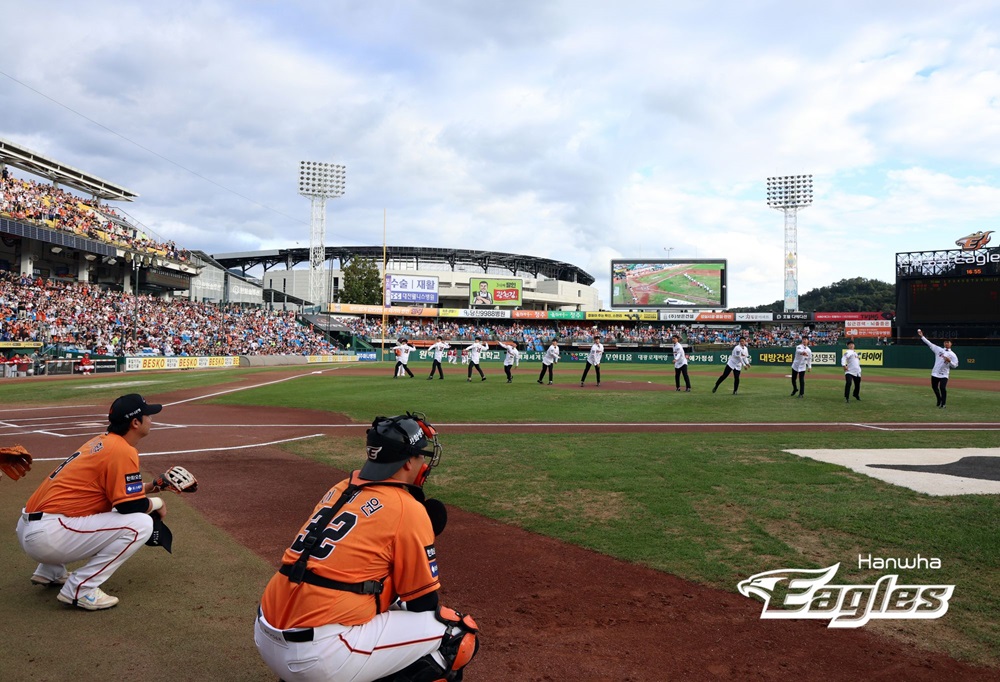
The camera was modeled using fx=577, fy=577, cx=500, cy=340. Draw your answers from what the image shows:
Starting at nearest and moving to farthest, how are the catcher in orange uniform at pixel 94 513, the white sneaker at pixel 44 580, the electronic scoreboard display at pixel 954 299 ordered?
the catcher in orange uniform at pixel 94 513
the white sneaker at pixel 44 580
the electronic scoreboard display at pixel 954 299

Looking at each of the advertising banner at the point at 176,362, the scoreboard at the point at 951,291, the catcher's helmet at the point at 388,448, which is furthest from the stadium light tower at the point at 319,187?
the catcher's helmet at the point at 388,448

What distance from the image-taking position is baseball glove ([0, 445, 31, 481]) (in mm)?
5645

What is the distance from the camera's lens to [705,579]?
207 inches

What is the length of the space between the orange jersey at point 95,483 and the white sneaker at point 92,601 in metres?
0.66

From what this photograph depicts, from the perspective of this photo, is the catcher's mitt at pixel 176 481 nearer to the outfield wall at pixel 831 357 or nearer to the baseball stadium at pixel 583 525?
the baseball stadium at pixel 583 525

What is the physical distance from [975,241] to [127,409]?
66674 mm

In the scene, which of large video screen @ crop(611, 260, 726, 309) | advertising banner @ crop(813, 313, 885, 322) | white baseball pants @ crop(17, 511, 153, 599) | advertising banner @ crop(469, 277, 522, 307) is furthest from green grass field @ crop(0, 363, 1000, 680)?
advertising banner @ crop(813, 313, 885, 322)

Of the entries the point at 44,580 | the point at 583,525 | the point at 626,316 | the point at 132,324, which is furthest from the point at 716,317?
the point at 44,580

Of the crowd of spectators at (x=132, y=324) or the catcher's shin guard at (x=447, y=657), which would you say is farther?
the crowd of spectators at (x=132, y=324)

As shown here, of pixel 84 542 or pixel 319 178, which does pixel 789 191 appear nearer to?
pixel 319 178

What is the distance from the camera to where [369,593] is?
2.89 metres

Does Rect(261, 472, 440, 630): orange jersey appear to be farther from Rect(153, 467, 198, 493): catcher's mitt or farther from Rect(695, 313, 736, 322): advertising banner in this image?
Rect(695, 313, 736, 322): advertising banner

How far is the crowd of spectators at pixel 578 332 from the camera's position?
6900 cm

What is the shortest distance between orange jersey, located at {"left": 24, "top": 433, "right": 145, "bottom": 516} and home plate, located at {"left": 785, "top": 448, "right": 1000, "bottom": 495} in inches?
364
